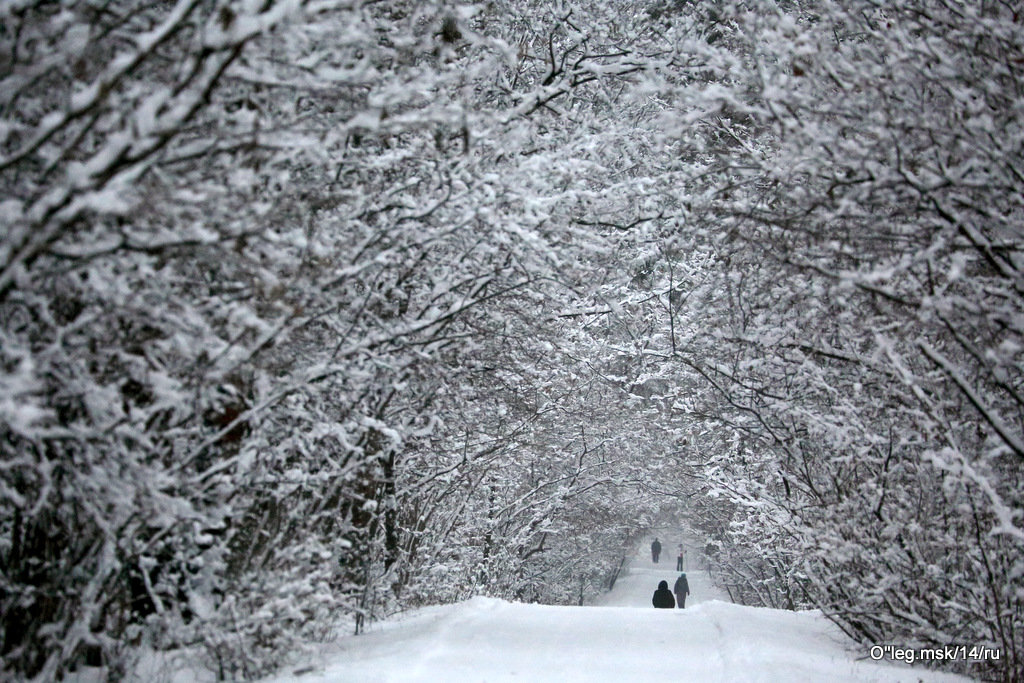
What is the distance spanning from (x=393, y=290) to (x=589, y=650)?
375 centimetres

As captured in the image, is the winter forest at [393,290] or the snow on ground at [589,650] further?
the snow on ground at [589,650]

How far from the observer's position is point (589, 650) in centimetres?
814

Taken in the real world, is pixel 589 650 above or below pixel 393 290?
below

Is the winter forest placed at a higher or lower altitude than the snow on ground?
higher

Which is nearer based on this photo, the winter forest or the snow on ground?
the winter forest

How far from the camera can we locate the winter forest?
12.5 feet

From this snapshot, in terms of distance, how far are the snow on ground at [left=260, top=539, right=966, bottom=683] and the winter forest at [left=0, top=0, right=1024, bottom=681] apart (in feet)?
1.42

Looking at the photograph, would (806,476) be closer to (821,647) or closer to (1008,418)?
(821,647)

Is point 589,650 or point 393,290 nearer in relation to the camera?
point 393,290

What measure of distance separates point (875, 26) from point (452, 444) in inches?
262

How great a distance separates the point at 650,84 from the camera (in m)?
6.61

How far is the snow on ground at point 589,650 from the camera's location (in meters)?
6.61

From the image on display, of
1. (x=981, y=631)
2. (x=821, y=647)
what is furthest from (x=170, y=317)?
(x=821, y=647)

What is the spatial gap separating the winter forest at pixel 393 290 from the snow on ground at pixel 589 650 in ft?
1.42
